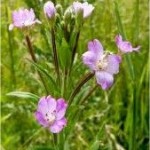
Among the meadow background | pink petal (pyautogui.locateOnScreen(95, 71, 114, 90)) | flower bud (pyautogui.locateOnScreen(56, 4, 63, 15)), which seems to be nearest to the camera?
pink petal (pyautogui.locateOnScreen(95, 71, 114, 90))

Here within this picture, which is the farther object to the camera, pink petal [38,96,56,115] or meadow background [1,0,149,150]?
meadow background [1,0,149,150]

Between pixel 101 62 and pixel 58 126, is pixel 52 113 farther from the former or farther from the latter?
pixel 101 62

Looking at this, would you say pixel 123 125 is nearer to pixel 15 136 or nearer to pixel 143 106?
pixel 143 106

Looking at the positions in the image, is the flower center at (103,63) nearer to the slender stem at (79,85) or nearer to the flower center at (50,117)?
the slender stem at (79,85)

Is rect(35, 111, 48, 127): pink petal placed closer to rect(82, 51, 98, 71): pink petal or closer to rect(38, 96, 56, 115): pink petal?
rect(38, 96, 56, 115): pink petal

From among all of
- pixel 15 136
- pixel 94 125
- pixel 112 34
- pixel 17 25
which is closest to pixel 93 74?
pixel 17 25

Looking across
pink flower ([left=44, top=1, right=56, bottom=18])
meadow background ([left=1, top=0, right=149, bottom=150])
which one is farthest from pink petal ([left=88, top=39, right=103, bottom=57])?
meadow background ([left=1, top=0, right=149, bottom=150])

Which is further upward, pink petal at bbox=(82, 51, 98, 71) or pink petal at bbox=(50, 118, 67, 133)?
pink petal at bbox=(82, 51, 98, 71)
